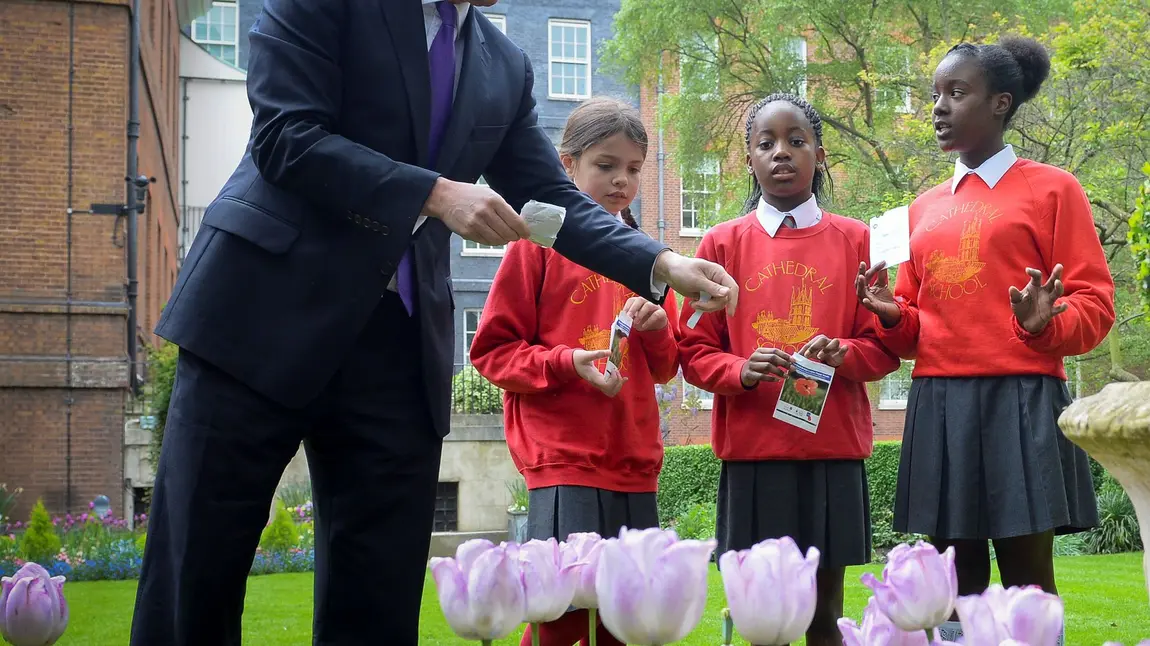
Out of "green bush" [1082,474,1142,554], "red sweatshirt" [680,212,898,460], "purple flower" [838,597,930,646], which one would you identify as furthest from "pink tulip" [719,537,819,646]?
"green bush" [1082,474,1142,554]

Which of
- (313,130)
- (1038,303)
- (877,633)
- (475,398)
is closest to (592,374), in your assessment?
(1038,303)

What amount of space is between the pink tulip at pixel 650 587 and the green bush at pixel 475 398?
13.2 m

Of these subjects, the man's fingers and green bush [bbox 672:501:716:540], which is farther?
green bush [bbox 672:501:716:540]

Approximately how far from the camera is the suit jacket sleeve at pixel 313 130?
2.20 meters

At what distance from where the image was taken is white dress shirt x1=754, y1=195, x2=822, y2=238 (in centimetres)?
385

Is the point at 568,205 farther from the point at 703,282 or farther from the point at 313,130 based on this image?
the point at 313,130

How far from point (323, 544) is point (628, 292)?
5.04ft

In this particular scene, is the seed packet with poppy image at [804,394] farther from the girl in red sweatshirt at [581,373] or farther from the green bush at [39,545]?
the green bush at [39,545]

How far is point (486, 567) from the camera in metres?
1.28

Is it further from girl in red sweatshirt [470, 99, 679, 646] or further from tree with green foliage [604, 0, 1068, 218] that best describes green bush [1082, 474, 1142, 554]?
girl in red sweatshirt [470, 99, 679, 646]

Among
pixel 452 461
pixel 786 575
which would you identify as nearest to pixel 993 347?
pixel 786 575

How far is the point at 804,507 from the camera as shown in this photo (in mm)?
3604

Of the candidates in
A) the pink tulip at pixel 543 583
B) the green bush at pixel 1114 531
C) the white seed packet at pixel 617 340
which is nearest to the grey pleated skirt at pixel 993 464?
the white seed packet at pixel 617 340

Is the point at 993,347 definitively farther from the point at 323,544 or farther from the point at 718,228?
the point at 323,544
